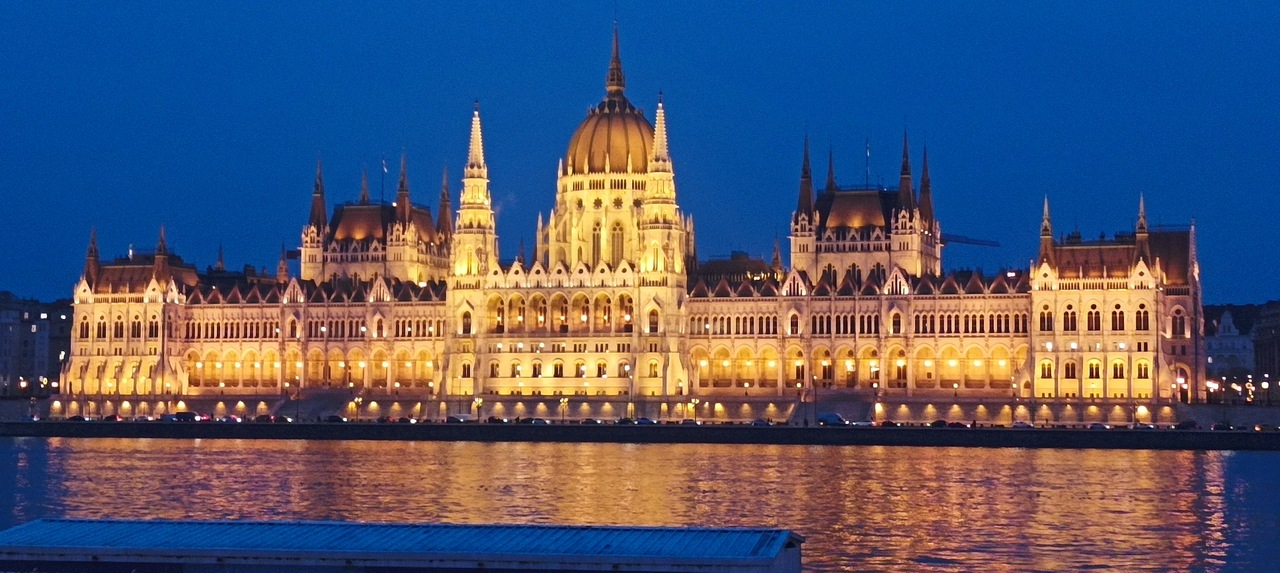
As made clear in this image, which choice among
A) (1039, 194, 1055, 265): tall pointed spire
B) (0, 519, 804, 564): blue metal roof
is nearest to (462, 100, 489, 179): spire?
(1039, 194, 1055, 265): tall pointed spire

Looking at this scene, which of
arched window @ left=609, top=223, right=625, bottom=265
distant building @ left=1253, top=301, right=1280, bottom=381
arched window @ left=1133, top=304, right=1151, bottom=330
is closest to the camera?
arched window @ left=1133, top=304, right=1151, bottom=330

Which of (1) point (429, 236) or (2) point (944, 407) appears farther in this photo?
(1) point (429, 236)

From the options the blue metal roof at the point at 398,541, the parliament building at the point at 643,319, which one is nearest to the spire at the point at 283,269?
the parliament building at the point at 643,319

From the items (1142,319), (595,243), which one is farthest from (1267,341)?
(595,243)

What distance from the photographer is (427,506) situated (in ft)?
197

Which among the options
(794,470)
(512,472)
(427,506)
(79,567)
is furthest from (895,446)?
(79,567)

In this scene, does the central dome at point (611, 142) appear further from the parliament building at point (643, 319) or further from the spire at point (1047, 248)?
the spire at point (1047, 248)

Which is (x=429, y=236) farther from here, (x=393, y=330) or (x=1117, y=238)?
(x=1117, y=238)

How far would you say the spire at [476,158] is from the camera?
474 feet

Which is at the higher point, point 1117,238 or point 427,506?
point 1117,238

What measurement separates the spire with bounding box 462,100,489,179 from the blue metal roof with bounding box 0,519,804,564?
371 ft

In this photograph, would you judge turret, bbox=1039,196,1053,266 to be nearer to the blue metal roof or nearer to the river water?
the river water

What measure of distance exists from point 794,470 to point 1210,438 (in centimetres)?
3537

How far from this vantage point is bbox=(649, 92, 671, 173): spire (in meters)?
140
